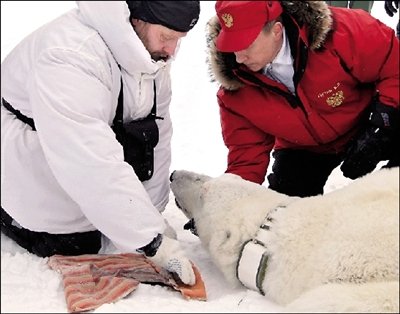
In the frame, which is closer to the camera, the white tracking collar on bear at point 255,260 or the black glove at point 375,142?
the white tracking collar on bear at point 255,260

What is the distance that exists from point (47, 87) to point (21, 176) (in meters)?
0.40

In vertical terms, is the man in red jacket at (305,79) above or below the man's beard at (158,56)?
below

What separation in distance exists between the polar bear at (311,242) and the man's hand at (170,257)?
0.13m

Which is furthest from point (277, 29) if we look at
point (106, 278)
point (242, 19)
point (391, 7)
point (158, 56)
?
point (391, 7)

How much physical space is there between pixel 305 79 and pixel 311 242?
0.83 metres

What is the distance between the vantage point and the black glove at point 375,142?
2.55 metres

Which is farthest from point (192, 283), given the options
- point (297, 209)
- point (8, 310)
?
point (8, 310)

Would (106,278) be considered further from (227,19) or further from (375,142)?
(375,142)

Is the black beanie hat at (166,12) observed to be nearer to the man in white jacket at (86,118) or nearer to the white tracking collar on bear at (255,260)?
the man in white jacket at (86,118)

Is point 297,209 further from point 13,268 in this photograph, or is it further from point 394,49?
point 13,268

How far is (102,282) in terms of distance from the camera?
2.19 meters

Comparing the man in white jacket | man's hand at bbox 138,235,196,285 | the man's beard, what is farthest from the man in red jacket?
man's hand at bbox 138,235,196,285

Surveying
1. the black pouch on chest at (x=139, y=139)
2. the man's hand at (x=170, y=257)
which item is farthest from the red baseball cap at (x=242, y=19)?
the man's hand at (x=170, y=257)

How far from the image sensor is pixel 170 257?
90.6 inches
